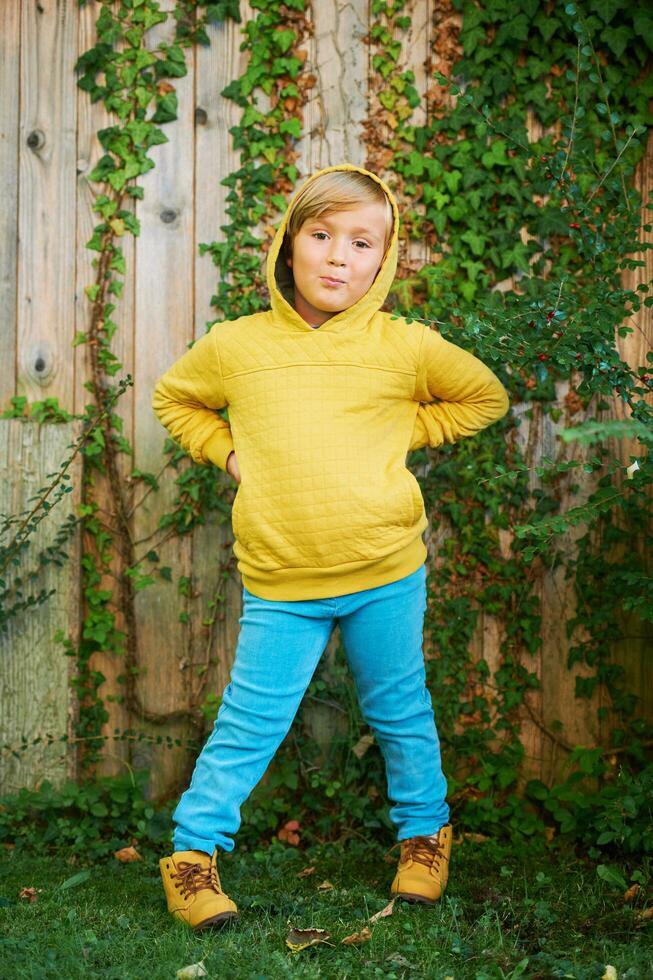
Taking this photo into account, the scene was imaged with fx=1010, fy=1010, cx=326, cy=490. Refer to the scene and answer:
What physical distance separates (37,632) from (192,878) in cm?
117

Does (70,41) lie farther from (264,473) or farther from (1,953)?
(1,953)

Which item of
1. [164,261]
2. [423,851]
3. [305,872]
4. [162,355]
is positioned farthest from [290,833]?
[164,261]

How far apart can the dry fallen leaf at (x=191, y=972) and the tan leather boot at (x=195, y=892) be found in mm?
242

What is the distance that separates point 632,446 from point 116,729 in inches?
75.9

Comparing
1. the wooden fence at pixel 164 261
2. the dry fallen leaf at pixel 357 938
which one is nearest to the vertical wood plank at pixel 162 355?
the wooden fence at pixel 164 261

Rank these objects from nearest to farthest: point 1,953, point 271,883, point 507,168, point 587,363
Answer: point 1,953 → point 587,363 → point 271,883 → point 507,168

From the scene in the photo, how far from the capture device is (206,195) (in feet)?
10.9

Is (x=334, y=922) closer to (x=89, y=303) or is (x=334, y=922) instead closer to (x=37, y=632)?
(x=37, y=632)

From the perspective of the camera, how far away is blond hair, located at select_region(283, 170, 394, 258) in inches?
96.1

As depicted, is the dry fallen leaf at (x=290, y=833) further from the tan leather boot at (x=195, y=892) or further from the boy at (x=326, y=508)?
the tan leather boot at (x=195, y=892)

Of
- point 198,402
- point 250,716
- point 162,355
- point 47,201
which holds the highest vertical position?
point 47,201

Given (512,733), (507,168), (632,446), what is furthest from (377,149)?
(512,733)

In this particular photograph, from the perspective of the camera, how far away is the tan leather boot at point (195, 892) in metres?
2.31

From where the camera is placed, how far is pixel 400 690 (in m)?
2.55
